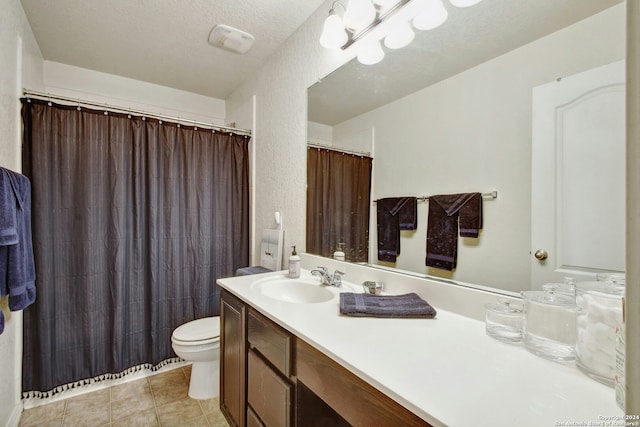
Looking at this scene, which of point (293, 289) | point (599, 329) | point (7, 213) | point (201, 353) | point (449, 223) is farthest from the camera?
point (201, 353)

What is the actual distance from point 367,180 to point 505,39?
0.76 meters

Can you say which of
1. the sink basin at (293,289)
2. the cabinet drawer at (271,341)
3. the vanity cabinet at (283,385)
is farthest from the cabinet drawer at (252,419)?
the sink basin at (293,289)

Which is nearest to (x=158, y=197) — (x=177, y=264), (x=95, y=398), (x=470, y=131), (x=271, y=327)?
(x=177, y=264)

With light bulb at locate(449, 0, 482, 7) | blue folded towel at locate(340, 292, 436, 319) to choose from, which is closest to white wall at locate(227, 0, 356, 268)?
light bulb at locate(449, 0, 482, 7)

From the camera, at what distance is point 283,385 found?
37.7 inches

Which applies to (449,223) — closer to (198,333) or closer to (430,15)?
(430,15)

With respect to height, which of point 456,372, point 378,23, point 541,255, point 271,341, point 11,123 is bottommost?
point 271,341

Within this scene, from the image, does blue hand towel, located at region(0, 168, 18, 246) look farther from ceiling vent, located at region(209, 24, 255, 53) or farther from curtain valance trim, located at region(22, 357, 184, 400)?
ceiling vent, located at region(209, 24, 255, 53)

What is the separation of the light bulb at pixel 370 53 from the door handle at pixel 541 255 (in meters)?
1.06

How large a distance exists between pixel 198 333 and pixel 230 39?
1963 millimetres

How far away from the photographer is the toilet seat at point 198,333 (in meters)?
1.72

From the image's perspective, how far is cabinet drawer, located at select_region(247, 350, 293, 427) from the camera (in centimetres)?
95

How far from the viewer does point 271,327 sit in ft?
3.35

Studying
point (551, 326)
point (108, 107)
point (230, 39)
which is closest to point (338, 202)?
point (551, 326)
